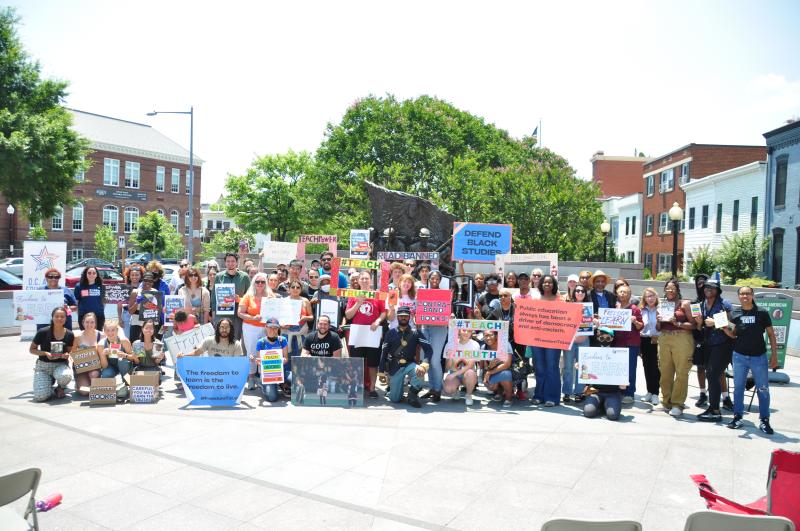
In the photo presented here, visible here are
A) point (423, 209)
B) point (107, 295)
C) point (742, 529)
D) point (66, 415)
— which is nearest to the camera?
point (742, 529)

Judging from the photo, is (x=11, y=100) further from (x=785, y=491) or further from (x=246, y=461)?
(x=785, y=491)

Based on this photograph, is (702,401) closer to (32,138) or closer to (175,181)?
(32,138)

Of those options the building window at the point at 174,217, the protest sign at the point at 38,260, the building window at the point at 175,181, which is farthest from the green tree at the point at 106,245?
the protest sign at the point at 38,260

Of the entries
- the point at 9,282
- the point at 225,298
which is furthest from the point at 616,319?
the point at 9,282

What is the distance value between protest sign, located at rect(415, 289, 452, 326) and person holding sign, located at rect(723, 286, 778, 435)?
12.7 feet

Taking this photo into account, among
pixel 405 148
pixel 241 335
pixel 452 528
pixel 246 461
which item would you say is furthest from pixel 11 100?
pixel 452 528

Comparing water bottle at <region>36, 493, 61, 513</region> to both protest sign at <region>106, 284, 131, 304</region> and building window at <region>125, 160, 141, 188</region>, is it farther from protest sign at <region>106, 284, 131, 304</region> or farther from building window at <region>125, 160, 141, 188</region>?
building window at <region>125, 160, 141, 188</region>

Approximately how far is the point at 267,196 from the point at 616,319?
131ft

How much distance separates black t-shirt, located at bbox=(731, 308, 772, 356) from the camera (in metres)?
→ 7.43

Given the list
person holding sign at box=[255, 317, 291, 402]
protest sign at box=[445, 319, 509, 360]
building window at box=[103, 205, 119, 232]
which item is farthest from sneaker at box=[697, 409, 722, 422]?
building window at box=[103, 205, 119, 232]

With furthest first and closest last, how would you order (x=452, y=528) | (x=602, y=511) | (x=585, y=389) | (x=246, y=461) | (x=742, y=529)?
(x=585, y=389) → (x=246, y=461) → (x=602, y=511) → (x=452, y=528) → (x=742, y=529)

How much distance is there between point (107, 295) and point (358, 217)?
21.7 metres

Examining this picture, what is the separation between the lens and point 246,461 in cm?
607

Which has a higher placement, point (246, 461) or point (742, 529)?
point (742, 529)
